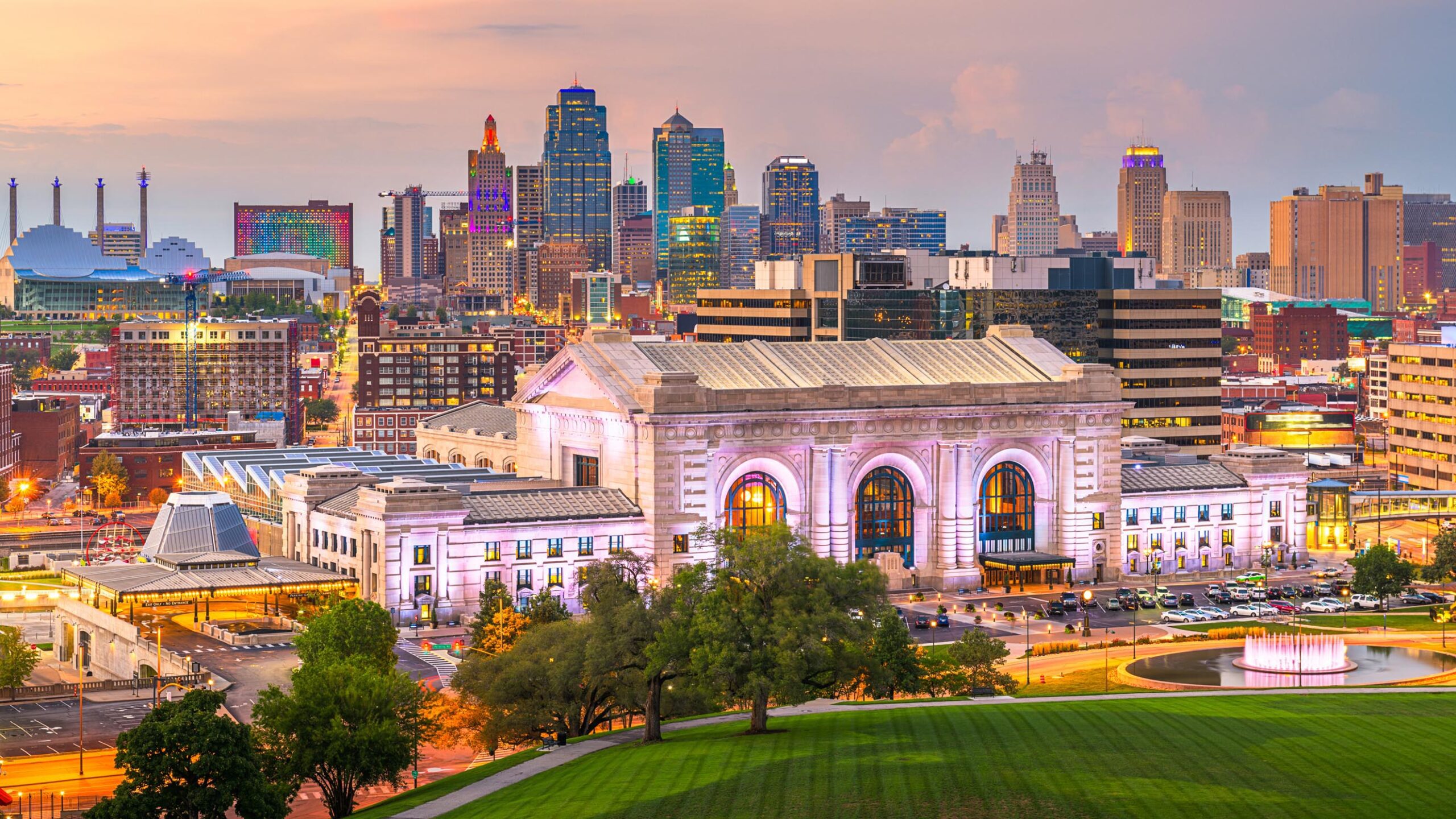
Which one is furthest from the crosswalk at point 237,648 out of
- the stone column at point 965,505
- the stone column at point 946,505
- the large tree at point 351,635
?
the stone column at point 965,505

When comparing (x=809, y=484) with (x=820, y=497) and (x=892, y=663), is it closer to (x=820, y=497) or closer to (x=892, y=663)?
(x=820, y=497)

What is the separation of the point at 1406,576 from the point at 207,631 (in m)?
95.5

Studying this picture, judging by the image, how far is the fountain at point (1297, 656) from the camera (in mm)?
131875

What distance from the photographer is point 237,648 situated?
146 meters

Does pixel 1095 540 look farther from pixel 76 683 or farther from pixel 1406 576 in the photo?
pixel 76 683

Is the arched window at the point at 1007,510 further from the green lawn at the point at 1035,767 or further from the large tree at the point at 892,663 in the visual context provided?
the green lawn at the point at 1035,767

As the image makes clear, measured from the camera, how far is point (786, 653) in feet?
324

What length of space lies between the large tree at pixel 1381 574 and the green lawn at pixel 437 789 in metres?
86.8

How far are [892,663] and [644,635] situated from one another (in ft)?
56.3

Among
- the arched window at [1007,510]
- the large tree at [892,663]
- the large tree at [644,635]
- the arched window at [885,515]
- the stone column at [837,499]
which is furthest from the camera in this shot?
the arched window at [1007,510]

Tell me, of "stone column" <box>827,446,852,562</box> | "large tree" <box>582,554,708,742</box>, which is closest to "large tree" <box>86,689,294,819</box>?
"large tree" <box>582,554,708,742</box>

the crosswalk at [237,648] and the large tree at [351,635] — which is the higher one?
the large tree at [351,635]

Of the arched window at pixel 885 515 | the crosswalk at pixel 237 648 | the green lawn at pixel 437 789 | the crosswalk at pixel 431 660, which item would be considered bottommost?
the green lawn at pixel 437 789

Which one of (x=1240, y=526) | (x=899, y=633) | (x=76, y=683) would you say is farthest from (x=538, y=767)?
(x=1240, y=526)
